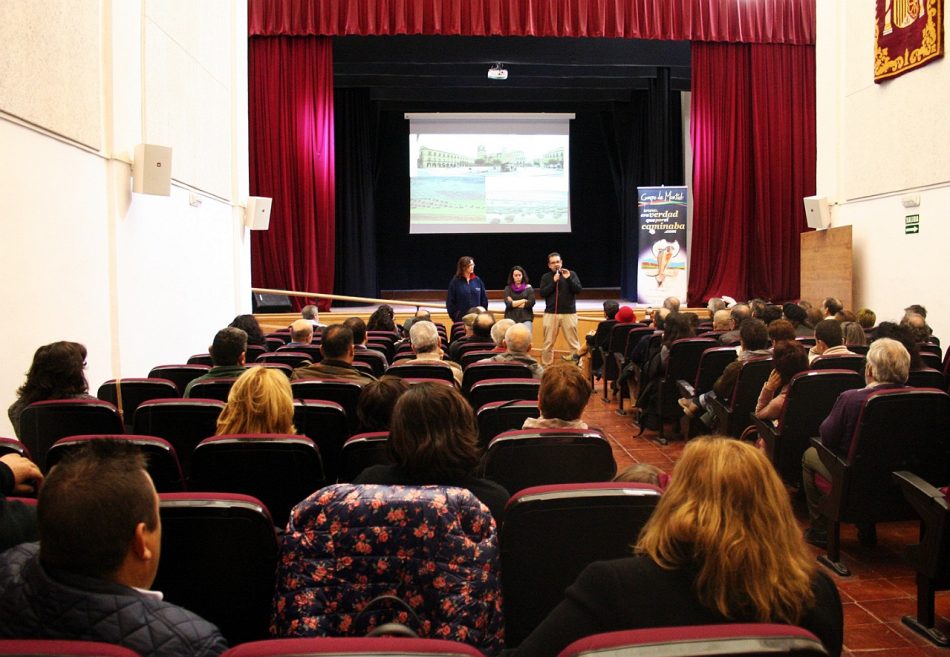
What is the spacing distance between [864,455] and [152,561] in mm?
2940

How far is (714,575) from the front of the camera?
1351mm

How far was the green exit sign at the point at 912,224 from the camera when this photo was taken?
864 centimetres

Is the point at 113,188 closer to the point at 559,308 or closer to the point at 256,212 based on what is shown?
the point at 256,212

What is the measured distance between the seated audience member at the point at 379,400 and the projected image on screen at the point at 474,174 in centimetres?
1188

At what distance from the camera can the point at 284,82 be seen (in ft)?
40.0

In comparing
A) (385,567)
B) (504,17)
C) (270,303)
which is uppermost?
(504,17)

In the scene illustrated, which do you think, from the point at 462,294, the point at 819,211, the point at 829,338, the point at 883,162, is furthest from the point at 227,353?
the point at 819,211

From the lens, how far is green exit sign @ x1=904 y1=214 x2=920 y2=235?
340 inches

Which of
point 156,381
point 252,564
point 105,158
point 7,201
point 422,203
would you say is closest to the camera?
point 252,564

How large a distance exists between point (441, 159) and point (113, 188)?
903 cm

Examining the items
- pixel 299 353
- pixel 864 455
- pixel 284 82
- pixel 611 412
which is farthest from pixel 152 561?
pixel 284 82

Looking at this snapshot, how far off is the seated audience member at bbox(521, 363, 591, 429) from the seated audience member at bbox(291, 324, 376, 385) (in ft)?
4.20

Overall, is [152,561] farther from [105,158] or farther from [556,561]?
[105,158]

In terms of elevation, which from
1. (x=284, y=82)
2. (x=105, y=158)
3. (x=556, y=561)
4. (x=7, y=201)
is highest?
(x=284, y=82)
